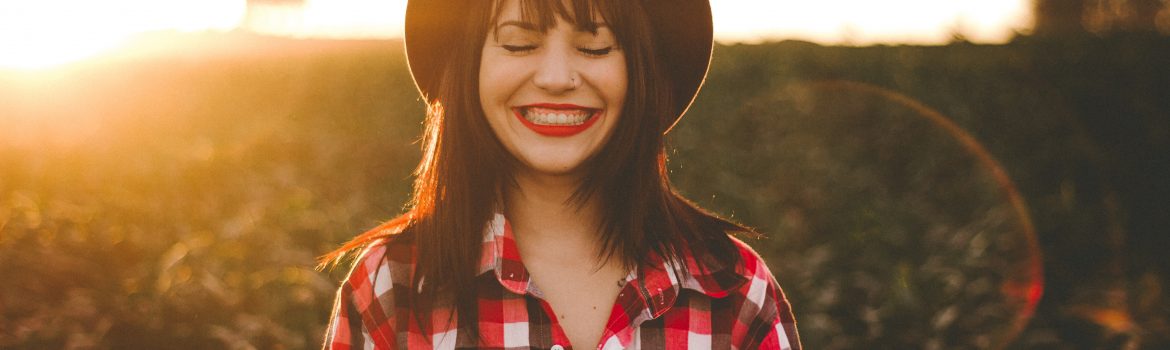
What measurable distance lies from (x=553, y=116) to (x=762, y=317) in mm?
607

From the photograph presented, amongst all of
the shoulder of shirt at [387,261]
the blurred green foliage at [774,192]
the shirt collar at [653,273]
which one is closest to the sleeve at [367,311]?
the shoulder of shirt at [387,261]

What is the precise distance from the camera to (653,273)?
1.74 meters

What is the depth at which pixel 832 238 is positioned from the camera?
17.9ft

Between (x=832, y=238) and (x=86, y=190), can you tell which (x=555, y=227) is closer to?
(x=832, y=238)

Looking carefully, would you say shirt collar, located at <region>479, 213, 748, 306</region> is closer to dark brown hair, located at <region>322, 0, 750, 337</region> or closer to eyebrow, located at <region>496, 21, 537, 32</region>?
dark brown hair, located at <region>322, 0, 750, 337</region>

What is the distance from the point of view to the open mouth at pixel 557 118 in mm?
1617

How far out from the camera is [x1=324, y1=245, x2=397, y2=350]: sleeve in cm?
168

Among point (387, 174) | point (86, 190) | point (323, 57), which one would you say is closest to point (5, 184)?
point (86, 190)

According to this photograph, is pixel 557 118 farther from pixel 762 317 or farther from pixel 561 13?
pixel 762 317

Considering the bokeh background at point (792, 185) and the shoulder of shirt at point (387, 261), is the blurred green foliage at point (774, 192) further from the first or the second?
the shoulder of shirt at point (387, 261)

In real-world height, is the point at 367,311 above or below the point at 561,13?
below

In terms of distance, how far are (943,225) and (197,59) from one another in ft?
24.6

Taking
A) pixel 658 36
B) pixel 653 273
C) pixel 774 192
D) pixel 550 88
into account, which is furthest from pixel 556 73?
pixel 774 192

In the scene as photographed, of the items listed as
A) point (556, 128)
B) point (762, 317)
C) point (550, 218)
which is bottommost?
point (762, 317)
